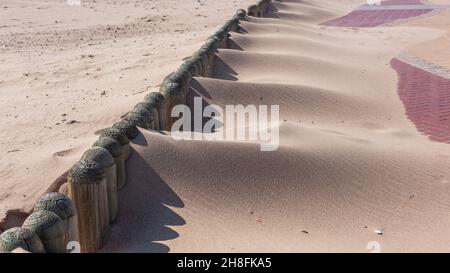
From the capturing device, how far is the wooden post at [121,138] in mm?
5074

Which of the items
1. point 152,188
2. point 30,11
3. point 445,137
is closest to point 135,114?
point 152,188

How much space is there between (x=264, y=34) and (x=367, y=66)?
8.99 ft

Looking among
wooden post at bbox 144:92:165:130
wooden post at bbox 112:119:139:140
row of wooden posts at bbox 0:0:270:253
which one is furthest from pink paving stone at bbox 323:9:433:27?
wooden post at bbox 112:119:139:140

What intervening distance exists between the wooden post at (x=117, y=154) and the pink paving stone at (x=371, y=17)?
43.3 feet

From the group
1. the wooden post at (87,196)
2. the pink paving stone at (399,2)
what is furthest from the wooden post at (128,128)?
the pink paving stone at (399,2)

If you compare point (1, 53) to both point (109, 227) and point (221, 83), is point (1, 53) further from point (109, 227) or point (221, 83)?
point (109, 227)

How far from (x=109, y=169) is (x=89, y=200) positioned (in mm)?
374

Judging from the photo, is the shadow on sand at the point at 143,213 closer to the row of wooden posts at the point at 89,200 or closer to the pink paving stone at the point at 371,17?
the row of wooden posts at the point at 89,200

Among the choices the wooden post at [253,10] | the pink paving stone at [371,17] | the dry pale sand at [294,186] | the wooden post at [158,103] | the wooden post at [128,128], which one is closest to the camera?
the dry pale sand at [294,186]

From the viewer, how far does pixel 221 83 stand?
8.45m

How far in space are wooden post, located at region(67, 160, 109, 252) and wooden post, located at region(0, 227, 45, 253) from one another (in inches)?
31.1

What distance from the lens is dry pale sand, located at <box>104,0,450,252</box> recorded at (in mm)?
4594

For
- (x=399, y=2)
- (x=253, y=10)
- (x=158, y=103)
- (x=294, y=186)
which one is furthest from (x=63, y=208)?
(x=399, y=2)

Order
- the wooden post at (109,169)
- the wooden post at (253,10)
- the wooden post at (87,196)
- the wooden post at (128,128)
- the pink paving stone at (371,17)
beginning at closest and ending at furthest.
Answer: the wooden post at (87,196), the wooden post at (109,169), the wooden post at (128,128), the wooden post at (253,10), the pink paving stone at (371,17)
